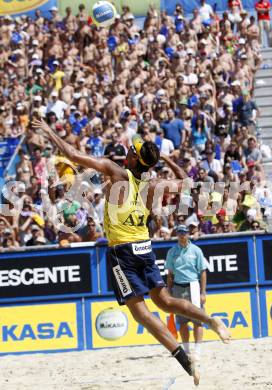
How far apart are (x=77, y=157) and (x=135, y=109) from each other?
30.4ft

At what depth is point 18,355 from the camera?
552 inches

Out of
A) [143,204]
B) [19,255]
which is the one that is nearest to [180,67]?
[19,255]

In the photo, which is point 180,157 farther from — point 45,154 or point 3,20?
point 3,20

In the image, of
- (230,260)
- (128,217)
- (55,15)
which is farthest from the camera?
(55,15)

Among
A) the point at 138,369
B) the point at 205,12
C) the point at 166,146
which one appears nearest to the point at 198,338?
the point at 138,369

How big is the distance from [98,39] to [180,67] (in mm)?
2209

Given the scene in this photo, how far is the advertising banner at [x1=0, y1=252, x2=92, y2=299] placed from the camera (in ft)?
45.9

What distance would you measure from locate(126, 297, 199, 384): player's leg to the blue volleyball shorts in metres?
0.09

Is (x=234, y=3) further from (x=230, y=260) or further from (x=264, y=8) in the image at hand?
(x=230, y=260)

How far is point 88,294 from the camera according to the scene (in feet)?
46.0

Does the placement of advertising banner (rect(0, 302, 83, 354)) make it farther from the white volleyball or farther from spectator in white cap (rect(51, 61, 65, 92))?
spectator in white cap (rect(51, 61, 65, 92))

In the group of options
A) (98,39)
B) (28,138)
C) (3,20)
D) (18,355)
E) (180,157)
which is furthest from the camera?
(3,20)

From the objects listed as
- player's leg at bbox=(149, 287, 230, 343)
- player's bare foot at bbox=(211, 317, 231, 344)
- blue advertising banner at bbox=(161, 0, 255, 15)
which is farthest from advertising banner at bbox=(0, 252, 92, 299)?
blue advertising banner at bbox=(161, 0, 255, 15)

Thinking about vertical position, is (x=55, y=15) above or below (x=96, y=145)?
above
